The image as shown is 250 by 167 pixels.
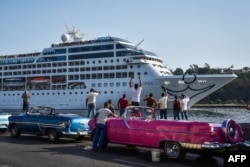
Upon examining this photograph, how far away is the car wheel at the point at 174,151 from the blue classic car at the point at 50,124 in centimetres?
393

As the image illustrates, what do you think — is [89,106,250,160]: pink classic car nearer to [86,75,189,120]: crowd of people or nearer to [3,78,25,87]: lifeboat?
[86,75,189,120]: crowd of people

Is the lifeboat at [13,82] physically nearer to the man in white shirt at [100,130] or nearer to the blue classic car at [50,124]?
the blue classic car at [50,124]

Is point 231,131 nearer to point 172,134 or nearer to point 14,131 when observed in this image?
point 172,134

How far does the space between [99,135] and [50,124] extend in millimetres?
2395

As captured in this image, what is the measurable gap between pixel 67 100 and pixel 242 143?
153 ft

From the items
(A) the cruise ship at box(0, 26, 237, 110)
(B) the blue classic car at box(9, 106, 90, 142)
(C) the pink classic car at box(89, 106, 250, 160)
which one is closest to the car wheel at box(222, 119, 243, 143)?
(C) the pink classic car at box(89, 106, 250, 160)

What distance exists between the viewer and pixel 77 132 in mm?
12125

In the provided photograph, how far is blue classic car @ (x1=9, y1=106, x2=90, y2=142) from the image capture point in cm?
1203

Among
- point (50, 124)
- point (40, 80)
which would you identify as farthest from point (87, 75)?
point (50, 124)

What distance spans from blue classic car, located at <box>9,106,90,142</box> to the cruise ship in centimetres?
3317

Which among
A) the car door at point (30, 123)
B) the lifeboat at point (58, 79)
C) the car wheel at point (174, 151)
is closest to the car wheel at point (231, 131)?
the car wheel at point (174, 151)

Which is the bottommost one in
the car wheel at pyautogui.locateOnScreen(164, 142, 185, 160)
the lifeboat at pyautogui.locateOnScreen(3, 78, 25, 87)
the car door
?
the car wheel at pyautogui.locateOnScreen(164, 142, 185, 160)

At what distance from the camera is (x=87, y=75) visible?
54.1m

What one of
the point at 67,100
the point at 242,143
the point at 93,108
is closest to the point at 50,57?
the point at 67,100
